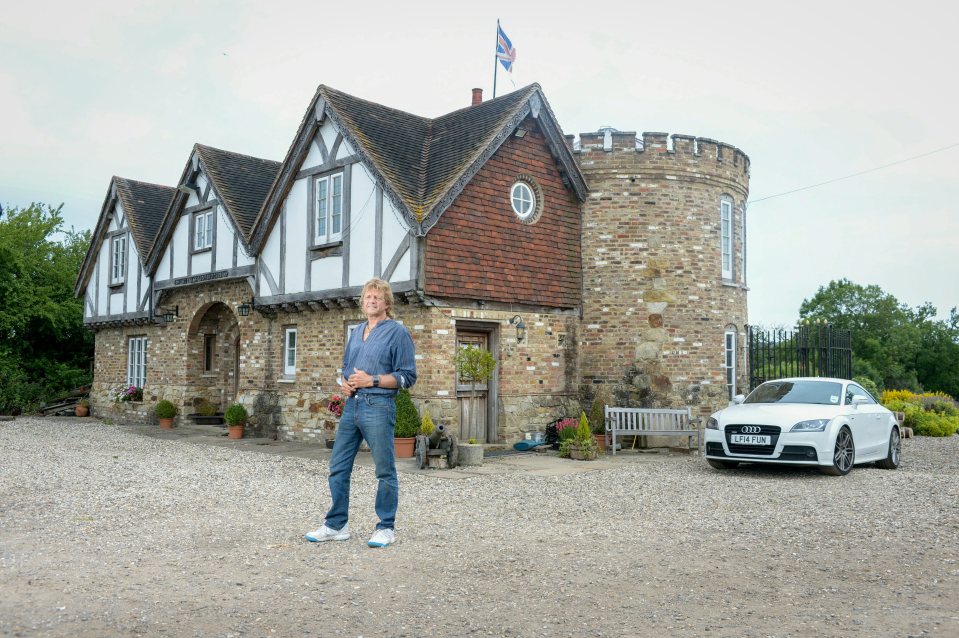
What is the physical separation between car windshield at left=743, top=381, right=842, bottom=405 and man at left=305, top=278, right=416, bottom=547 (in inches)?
296

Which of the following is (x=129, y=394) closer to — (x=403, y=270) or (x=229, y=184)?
(x=229, y=184)

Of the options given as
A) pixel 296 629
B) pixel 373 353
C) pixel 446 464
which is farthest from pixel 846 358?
pixel 296 629

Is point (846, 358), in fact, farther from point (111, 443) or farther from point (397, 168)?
point (111, 443)

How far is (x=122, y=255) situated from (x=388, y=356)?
1922cm

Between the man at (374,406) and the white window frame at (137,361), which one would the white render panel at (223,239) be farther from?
the man at (374,406)

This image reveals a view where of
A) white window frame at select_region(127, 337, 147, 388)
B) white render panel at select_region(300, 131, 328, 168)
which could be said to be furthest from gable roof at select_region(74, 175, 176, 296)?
white render panel at select_region(300, 131, 328, 168)

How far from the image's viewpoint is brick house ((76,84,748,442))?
47.0 ft

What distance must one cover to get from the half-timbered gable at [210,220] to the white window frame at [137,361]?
8.67 ft

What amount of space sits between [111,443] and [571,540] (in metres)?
12.1

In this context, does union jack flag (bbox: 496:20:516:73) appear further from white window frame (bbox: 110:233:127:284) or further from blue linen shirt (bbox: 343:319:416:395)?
blue linen shirt (bbox: 343:319:416:395)

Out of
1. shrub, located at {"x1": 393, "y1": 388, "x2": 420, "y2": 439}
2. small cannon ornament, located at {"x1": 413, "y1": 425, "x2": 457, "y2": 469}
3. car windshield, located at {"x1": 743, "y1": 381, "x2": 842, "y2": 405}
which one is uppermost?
car windshield, located at {"x1": 743, "y1": 381, "x2": 842, "y2": 405}

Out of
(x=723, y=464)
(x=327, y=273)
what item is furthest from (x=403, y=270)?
(x=723, y=464)

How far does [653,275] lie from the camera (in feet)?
53.2

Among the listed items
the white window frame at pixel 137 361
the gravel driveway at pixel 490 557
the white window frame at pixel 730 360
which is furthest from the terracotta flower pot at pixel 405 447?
the white window frame at pixel 137 361
